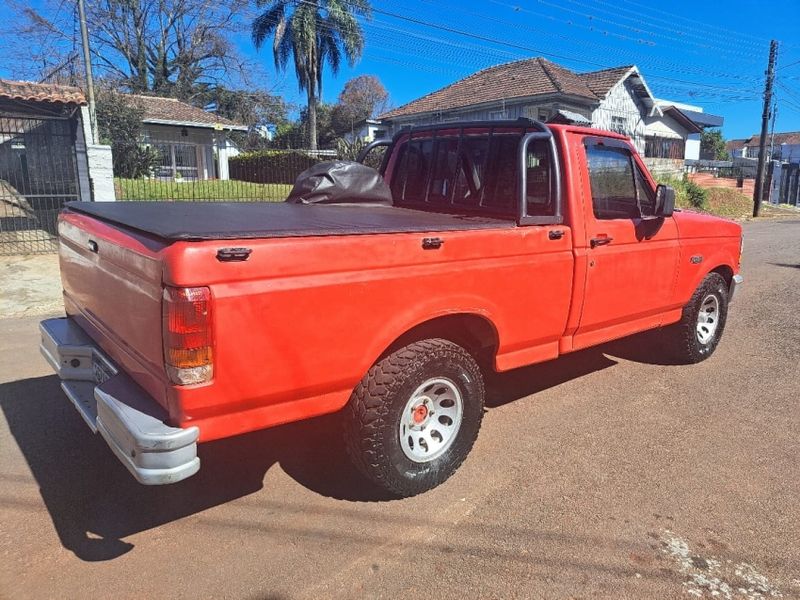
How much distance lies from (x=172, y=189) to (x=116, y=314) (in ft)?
39.7

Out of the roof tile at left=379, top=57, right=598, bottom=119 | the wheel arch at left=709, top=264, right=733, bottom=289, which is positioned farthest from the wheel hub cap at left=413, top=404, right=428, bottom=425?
the roof tile at left=379, top=57, right=598, bottom=119

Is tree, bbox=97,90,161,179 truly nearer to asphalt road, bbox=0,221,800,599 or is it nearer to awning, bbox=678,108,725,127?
asphalt road, bbox=0,221,800,599

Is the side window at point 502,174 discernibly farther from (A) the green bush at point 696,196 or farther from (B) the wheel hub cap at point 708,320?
(A) the green bush at point 696,196

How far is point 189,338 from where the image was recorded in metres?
2.41

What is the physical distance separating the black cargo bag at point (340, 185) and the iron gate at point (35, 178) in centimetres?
815

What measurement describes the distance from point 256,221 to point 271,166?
68.3 ft

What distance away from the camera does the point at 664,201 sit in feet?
14.3

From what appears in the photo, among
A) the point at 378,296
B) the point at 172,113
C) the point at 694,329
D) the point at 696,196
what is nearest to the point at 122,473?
the point at 378,296

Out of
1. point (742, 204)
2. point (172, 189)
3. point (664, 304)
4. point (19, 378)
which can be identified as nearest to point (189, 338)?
point (19, 378)

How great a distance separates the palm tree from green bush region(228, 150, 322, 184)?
5412mm

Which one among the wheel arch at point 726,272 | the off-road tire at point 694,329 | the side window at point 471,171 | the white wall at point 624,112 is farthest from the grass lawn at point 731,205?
the side window at point 471,171

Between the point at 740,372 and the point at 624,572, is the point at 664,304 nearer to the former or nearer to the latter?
the point at 740,372

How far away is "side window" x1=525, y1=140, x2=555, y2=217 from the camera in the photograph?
A: 4020mm

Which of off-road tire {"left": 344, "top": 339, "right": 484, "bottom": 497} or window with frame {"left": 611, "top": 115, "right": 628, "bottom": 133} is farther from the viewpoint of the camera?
window with frame {"left": 611, "top": 115, "right": 628, "bottom": 133}
